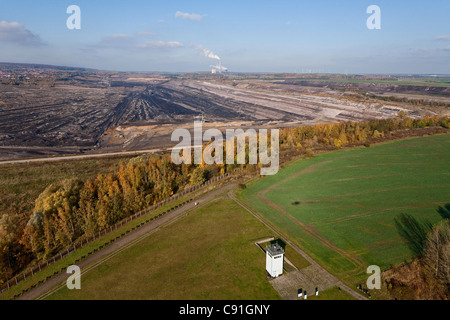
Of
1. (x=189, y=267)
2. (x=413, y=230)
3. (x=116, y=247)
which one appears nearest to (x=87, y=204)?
(x=116, y=247)

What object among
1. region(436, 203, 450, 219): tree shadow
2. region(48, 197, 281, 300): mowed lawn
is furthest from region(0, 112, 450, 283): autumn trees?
region(436, 203, 450, 219): tree shadow

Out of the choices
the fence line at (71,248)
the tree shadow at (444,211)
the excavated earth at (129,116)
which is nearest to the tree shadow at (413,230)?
the tree shadow at (444,211)

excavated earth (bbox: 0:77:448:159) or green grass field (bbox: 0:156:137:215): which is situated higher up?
excavated earth (bbox: 0:77:448:159)

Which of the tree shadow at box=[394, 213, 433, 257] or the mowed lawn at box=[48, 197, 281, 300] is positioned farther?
the tree shadow at box=[394, 213, 433, 257]

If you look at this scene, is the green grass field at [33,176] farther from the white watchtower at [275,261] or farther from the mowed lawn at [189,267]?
the white watchtower at [275,261]

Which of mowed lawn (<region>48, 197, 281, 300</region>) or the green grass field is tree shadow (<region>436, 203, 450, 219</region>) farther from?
the green grass field
